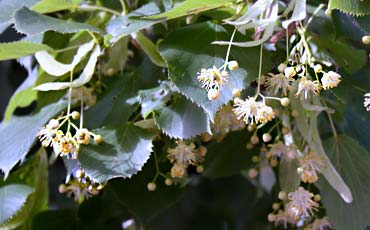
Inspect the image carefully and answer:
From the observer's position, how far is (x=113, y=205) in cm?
93

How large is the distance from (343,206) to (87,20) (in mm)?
442

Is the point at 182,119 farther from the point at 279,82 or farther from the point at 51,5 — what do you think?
the point at 51,5

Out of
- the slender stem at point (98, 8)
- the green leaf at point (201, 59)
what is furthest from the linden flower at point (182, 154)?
the slender stem at point (98, 8)

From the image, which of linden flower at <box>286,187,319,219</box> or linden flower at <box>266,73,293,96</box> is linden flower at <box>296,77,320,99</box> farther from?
linden flower at <box>286,187,319,219</box>

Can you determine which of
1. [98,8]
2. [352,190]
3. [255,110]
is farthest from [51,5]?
[352,190]

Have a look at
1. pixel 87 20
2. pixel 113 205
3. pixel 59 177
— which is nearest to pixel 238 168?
pixel 113 205

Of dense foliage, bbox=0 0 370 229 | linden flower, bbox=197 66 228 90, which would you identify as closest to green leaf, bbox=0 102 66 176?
dense foliage, bbox=0 0 370 229

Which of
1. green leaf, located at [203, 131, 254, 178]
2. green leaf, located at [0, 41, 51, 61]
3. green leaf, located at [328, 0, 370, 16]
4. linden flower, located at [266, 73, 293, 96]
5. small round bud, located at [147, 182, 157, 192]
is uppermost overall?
green leaf, located at [328, 0, 370, 16]

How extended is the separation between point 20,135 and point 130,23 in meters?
0.20

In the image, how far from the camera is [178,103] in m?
0.65

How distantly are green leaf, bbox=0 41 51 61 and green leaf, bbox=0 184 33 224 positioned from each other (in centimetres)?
18

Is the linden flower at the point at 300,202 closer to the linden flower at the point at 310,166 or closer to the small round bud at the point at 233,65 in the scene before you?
the linden flower at the point at 310,166

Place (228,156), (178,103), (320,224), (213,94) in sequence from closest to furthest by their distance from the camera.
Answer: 1. (213,94)
2. (178,103)
3. (320,224)
4. (228,156)

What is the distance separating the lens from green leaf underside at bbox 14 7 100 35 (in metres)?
0.62
